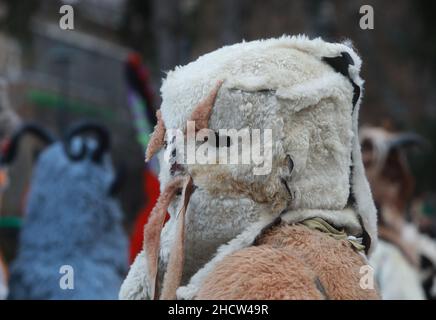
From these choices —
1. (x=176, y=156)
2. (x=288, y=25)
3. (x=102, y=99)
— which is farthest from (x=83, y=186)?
(x=102, y=99)

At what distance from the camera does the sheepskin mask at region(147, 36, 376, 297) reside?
1.95m

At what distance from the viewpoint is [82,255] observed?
12.3 feet

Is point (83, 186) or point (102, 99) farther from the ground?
point (102, 99)

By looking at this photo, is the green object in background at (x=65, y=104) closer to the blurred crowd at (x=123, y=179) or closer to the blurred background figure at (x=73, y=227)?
the blurred crowd at (x=123, y=179)

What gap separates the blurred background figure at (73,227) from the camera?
3686mm

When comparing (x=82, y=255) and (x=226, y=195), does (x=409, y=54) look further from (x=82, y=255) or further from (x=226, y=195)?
(x=226, y=195)

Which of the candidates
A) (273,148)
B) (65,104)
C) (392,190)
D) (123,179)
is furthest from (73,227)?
(65,104)

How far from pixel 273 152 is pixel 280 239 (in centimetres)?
19

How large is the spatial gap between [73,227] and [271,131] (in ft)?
6.57

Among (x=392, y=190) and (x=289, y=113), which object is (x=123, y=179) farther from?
(x=289, y=113)

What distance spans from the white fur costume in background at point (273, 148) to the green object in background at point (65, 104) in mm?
12884

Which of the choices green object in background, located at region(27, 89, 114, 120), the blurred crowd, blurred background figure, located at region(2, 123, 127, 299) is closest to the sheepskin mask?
the blurred crowd
